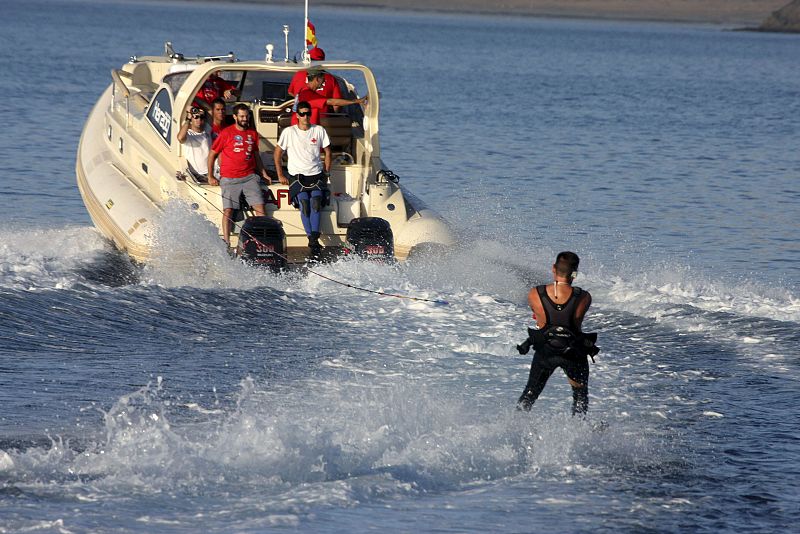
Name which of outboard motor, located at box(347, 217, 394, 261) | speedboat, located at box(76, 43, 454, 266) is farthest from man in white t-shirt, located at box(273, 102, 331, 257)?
outboard motor, located at box(347, 217, 394, 261)

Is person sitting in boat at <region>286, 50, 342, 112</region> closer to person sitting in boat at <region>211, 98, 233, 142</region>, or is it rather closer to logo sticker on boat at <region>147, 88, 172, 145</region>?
person sitting in boat at <region>211, 98, 233, 142</region>

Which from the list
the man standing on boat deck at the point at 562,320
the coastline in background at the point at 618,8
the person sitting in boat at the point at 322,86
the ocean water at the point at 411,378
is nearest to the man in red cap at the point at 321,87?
the person sitting in boat at the point at 322,86

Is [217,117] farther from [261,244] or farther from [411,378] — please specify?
[411,378]

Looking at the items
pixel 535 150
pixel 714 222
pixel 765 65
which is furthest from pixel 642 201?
pixel 765 65

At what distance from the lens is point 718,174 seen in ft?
69.8

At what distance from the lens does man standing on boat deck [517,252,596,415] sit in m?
6.85

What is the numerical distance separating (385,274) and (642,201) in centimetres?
851

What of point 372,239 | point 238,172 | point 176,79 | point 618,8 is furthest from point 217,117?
point 618,8

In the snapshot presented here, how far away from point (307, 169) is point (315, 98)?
44.7 inches

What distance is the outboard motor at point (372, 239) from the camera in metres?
10.9

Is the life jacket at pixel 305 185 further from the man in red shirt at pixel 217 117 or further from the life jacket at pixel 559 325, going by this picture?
the life jacket at pixel 559 325

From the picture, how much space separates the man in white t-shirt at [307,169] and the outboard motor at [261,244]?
0.51 meters

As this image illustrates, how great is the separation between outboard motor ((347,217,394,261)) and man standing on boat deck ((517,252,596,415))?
4048 millimetres

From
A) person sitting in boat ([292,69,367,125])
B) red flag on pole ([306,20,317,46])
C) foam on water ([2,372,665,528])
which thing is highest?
red flag on pole ([306,20,317,46])
